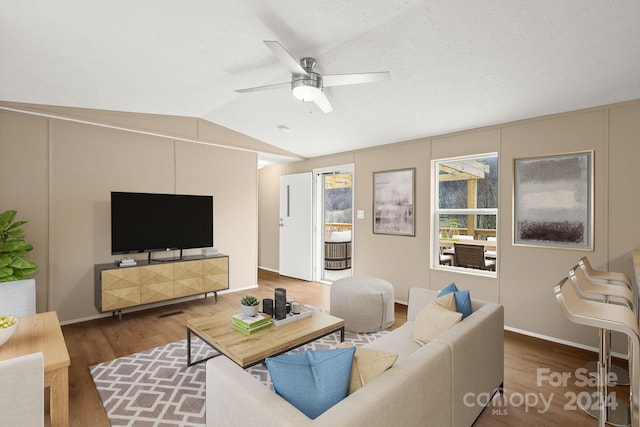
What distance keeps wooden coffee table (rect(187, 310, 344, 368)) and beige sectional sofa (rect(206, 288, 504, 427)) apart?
25.0 inches

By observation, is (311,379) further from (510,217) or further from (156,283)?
(156,283)

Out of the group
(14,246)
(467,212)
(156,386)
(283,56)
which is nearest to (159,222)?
(14,246)

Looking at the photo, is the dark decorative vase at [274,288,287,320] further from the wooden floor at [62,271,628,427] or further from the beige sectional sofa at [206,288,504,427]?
the wooden floor at [62,271,628,427]

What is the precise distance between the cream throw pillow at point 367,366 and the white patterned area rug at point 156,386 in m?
1.32

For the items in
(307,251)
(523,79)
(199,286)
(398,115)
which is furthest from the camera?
(307,251)

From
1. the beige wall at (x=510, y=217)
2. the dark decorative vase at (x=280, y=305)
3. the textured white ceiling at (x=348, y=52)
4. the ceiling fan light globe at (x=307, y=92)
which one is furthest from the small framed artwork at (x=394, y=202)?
the dark decorative vase at (x=280, y=305)

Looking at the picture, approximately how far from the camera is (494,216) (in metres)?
3.82

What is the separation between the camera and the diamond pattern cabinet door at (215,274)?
4402mm

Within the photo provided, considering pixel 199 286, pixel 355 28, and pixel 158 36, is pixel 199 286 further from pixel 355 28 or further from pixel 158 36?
pixel 355 28

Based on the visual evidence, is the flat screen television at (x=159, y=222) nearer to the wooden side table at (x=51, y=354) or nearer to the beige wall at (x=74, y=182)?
the beige wall at (x=74, y=182)

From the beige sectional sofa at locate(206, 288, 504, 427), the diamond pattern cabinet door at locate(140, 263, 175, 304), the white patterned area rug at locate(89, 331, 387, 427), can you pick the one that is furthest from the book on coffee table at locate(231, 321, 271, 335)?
the diamond pattern cabinet door at locate(140, 263, 175, 304)

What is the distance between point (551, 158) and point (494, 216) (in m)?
0.86

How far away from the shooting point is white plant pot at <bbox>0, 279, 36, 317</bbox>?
8.82 ft

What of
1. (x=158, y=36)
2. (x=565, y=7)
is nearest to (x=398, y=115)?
(x=565, y=7)
